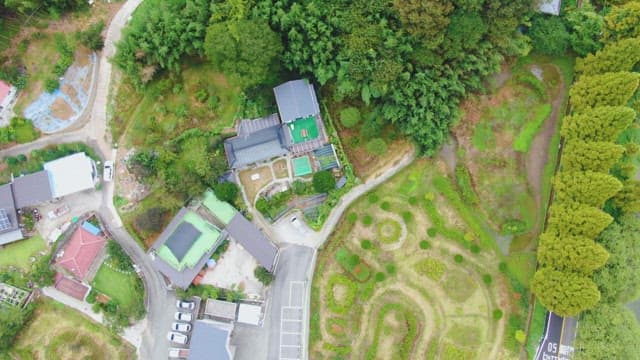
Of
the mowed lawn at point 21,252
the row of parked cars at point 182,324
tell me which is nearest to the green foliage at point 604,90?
the row of parked cars at point 182,324

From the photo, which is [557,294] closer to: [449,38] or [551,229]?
[551,229]

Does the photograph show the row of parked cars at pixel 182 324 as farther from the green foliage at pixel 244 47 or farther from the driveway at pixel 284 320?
the green foliage at pixel 244 47

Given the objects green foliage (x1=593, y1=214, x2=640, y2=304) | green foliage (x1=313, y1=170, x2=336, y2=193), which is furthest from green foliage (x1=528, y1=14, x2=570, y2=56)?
green foliage (x1=313, y1=170, x2=336, y2=193)

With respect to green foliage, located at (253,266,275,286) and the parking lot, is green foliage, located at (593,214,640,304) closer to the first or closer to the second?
the parking lot

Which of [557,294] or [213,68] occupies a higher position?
[213,68]

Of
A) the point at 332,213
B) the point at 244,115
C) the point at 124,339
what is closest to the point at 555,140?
the point at 332,213
